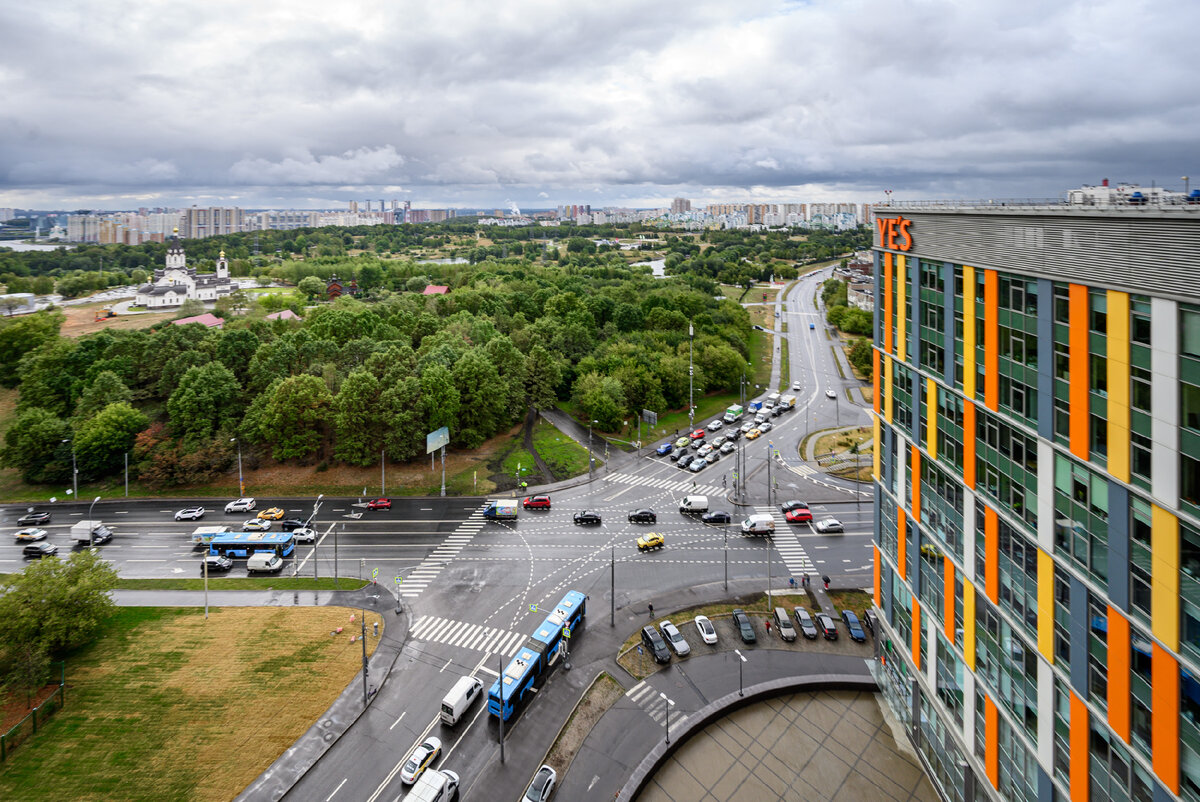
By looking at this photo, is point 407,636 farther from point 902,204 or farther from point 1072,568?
point 902,204

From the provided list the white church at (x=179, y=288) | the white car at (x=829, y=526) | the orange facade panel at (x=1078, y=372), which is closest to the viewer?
the orange facade panel at (x=1078, y=372)

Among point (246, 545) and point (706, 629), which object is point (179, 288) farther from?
point (706, 629)

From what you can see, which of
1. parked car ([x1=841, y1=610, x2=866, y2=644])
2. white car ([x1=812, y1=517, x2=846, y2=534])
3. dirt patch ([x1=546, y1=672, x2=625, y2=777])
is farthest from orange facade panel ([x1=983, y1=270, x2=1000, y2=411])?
white car ([x1=812, y1=517, x2=846, y2=534])

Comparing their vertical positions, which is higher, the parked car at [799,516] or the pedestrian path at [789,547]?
the parked car at [799,516]

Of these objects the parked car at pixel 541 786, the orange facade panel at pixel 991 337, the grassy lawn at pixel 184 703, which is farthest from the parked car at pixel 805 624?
the grassy lawn at pixel 184 703

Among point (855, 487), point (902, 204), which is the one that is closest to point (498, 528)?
point (855, 487)

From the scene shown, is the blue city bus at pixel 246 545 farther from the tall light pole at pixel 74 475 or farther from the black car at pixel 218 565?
the tall light pole at pixel 74 475
